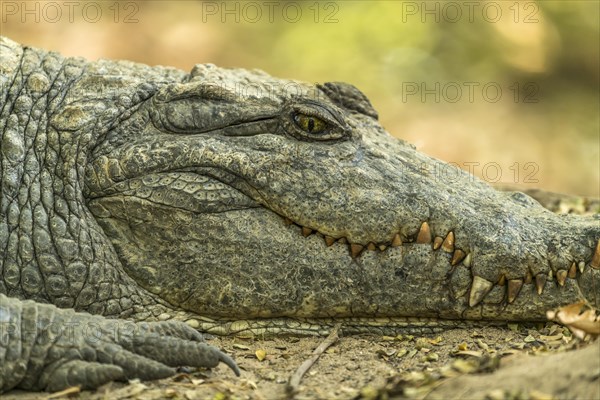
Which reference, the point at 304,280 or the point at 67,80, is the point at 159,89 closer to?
the point at 67,80

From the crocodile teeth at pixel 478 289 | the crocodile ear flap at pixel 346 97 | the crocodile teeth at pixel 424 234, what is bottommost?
the crocodile teeth at pixel 478 289

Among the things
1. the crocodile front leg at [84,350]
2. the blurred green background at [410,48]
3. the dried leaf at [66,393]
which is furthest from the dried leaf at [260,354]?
the blurred green background at [410,48]

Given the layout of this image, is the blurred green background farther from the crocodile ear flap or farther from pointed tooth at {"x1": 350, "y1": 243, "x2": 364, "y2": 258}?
pointed tooth at {"x1": 350, "y1": 243, "x2": 364, "y2": 258}

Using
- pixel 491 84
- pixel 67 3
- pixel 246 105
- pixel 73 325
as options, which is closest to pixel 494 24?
pixel 491 84

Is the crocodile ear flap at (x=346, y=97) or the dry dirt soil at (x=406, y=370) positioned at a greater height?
the crocodile ear flap at (x=346, y=97)

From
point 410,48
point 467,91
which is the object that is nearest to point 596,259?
point 467,91

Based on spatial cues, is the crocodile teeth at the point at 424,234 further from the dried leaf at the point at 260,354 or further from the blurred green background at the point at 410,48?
the blurred green background at the point at 410,48

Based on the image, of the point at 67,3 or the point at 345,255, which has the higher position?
the point at 67,3
